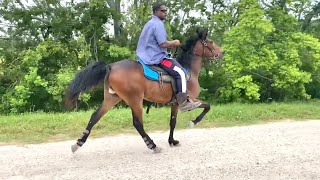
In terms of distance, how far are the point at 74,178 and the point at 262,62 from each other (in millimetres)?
12425

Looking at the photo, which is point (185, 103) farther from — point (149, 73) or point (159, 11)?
point (159, 11)

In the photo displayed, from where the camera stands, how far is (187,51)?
7422mm

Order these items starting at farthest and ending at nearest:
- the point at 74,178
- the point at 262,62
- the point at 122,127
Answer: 1. the point at 262,62
2. the point at 122,127
3. the point at 74,178

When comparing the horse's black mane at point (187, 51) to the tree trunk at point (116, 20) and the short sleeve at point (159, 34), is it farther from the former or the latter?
the tree trunk at point (116, 20)

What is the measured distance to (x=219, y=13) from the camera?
19297mm

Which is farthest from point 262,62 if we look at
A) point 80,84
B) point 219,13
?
point 80,84

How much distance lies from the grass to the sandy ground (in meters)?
0.73

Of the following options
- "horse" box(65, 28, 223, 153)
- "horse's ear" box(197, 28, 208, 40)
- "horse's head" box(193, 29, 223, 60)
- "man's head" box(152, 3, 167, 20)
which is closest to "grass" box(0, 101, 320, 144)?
"horse" box(65, 28, 223, 153)

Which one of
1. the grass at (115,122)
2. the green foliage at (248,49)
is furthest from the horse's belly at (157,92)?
the green foliage at (248,49)

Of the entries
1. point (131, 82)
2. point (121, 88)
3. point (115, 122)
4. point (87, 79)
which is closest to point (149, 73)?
point (131, 82)

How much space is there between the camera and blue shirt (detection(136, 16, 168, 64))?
6531 millimetres

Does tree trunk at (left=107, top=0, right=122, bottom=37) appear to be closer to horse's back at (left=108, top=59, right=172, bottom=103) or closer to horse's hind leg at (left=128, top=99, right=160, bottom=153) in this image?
horse's back at (left=108, top=59, right=172, bottom=103)

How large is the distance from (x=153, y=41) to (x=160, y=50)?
0.19 meters

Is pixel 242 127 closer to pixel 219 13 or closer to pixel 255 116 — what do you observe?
pixel 255 116
